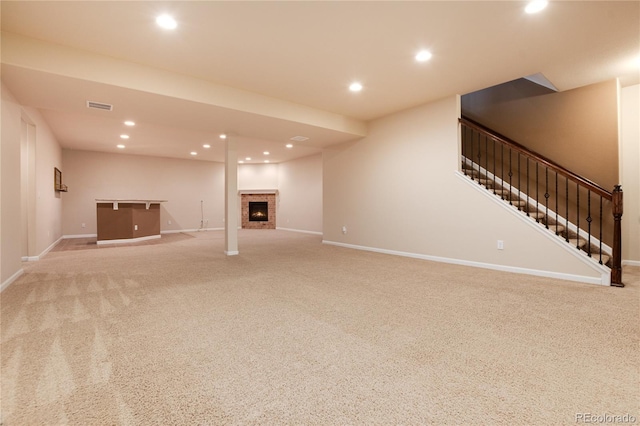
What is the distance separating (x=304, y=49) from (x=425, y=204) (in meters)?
3.25

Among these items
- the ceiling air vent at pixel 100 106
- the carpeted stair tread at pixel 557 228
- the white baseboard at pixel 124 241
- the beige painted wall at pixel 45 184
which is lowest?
the white baseboard at pixel 124 241

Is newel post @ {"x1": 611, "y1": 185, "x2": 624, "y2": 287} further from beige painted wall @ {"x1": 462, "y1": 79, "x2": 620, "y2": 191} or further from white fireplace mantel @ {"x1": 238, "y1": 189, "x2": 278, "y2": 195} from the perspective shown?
white fireplace mantel @ {"x1": 238, "y1": 189, "x2": 278, "y2": 195}

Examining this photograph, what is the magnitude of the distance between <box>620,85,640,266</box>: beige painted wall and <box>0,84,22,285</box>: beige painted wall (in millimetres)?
8358

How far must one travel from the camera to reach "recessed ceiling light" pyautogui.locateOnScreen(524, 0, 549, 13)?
100 inches

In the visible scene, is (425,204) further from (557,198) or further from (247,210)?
(247,210)

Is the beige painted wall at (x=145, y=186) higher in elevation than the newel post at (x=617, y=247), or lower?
higher

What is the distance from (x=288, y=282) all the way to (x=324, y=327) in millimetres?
1396

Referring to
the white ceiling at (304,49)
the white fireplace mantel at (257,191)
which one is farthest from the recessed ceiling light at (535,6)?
the white fireplace mantel at (257,191)

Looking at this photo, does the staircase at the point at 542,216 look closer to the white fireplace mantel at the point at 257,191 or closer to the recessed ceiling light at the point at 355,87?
the recessed ceiling light at the point at 355,87

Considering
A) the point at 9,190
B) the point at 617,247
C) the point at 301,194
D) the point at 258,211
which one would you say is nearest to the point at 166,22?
the point at 9,190

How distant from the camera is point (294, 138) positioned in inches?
248

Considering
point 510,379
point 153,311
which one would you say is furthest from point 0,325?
point 510,379

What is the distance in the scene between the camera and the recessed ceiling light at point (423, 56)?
338 centimetres

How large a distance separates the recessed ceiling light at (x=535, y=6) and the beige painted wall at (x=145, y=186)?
34.1ft
